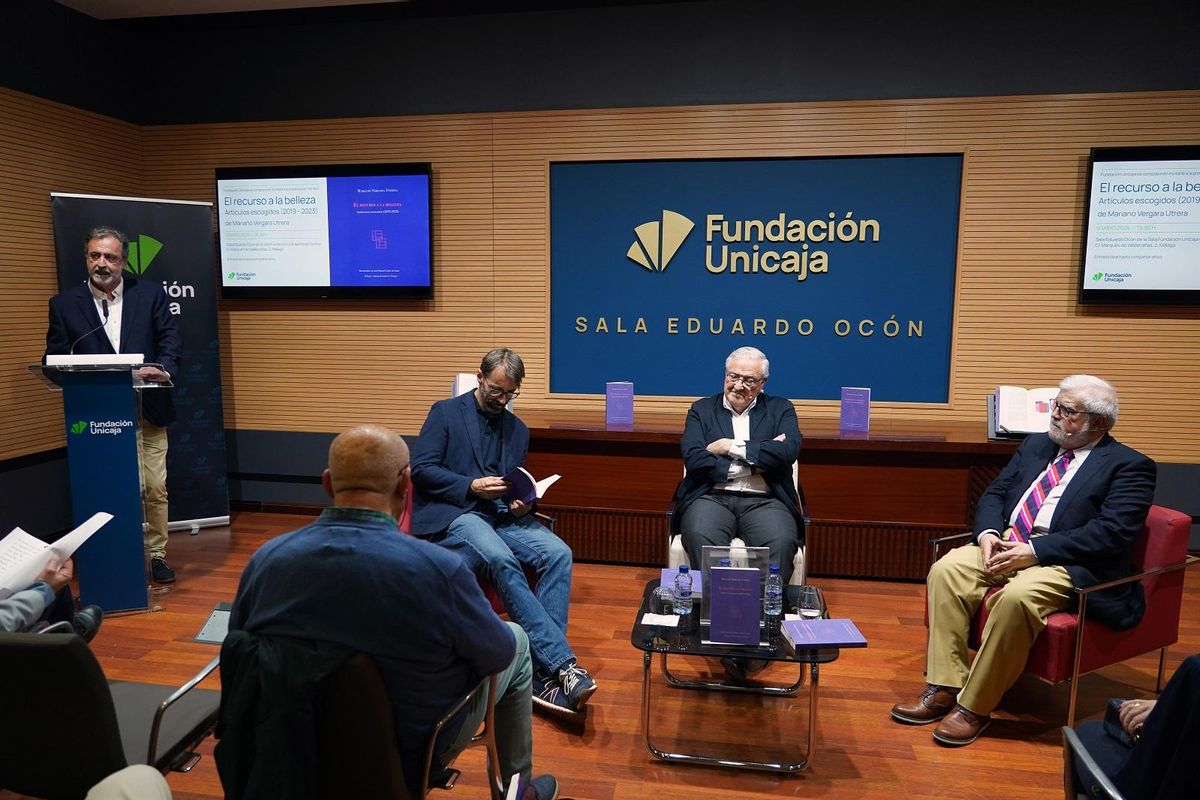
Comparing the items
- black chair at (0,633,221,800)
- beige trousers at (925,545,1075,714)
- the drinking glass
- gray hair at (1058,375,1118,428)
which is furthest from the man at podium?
gray hair at (1058,375,1118,428)

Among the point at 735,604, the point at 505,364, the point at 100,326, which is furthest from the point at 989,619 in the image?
the point at 100,326

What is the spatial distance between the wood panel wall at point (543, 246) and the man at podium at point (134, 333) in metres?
0.87

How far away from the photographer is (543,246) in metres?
5.39

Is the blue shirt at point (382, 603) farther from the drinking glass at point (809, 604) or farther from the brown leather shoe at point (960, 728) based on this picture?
the brown leather shoe at point (960, 728)

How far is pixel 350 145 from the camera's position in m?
5.51

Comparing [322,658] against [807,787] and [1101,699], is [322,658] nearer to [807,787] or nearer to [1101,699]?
[807,787]

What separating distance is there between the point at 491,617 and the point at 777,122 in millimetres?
4214

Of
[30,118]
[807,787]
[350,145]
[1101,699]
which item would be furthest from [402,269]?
[1101,699]

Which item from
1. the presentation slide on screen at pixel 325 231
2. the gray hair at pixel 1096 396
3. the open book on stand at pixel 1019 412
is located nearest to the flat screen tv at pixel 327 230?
the presentation slide on screen at pixel 325 231

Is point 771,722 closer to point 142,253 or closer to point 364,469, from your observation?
point 364,469

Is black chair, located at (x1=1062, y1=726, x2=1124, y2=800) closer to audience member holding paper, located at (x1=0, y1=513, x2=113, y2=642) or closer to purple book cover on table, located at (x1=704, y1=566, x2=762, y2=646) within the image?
purple book cover on table, located at (x1=704, y1=566, x2=762, y2=646)

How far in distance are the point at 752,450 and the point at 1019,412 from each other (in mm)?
1838


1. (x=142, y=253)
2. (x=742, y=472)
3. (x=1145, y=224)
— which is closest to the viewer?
(x=742, y=472)

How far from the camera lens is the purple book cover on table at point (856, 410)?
15.5ft
